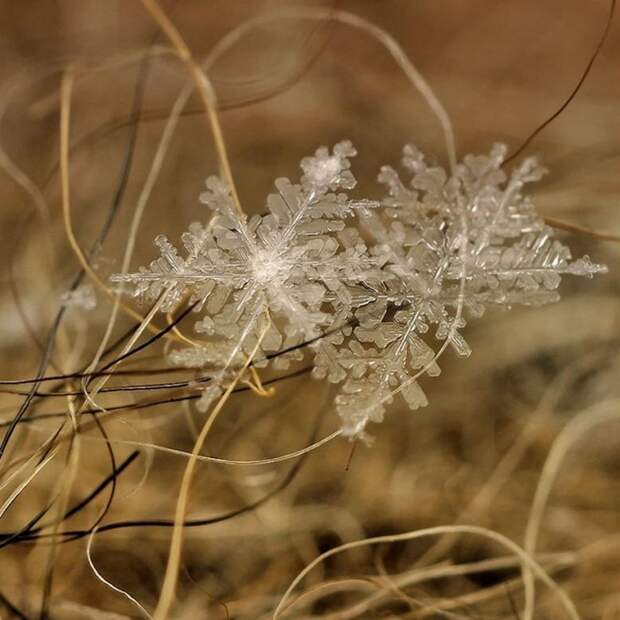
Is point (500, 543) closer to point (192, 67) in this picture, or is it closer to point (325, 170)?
point (325, 170)

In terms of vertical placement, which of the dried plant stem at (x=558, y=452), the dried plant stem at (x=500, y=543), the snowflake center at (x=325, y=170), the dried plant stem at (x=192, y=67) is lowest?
the dried plant stem at (x=500, y=543)

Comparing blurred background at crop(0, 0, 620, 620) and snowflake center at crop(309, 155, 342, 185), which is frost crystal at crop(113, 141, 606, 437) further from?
blurred background at crop(0, 0, 620, 620)

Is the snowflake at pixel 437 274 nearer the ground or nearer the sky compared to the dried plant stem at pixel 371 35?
nearer the ground

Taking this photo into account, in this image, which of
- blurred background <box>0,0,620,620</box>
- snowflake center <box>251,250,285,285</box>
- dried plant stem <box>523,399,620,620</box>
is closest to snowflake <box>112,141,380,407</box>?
snowflake center <box>251,250,285,285</box>

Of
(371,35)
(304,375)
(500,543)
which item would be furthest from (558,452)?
(371,35)

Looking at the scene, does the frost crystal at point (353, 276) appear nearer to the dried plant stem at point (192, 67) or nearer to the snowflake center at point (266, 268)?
the snowflake center at point (266, 268)

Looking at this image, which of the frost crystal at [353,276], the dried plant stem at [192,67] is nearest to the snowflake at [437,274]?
the frost crystal at [353,276]
